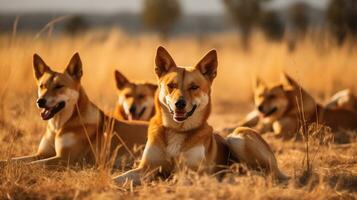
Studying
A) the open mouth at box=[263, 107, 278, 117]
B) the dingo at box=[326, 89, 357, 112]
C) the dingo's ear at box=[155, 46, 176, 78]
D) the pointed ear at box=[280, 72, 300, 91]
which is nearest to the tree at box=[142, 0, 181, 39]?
the dingo at box=[326, 89, 357, 112]

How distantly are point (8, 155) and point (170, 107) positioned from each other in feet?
5.80

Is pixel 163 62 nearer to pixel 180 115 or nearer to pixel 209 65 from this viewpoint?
pixel 209 65

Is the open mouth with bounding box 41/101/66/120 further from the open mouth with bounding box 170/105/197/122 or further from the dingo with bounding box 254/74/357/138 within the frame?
the dingo with bounding box 254/74/357/138

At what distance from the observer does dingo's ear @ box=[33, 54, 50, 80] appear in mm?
6922

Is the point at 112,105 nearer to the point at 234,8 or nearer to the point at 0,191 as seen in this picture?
the point at 0,191

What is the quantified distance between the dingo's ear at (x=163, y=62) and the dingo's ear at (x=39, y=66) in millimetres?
1557

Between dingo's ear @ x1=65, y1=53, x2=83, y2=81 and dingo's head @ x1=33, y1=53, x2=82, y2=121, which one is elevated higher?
dingo's ear @ x1=65, y1=53, x2=83, y2=81

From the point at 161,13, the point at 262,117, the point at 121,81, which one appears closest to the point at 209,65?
the point at 121,81

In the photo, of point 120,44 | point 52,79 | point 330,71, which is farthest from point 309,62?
point 52,79

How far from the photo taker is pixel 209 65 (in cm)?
604

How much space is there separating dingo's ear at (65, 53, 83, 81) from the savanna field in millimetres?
563

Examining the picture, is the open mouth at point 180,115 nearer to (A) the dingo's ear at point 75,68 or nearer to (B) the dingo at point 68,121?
(B) the dingo at point 68,121

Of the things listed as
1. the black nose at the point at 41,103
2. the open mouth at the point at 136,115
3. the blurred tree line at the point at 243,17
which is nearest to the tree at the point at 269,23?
the blurred tree line at the point at 243,17

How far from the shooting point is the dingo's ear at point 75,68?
22.8ft
